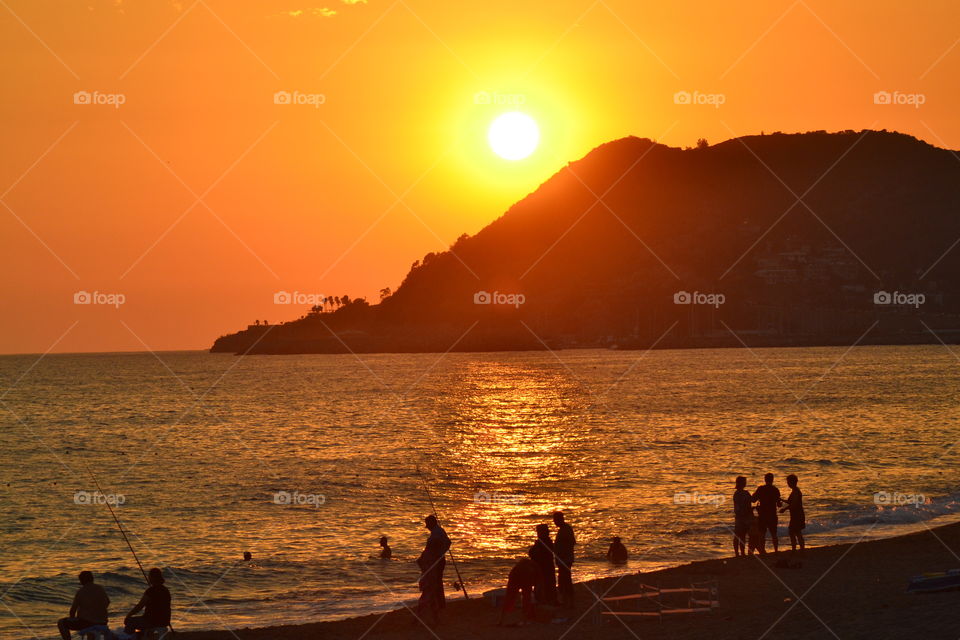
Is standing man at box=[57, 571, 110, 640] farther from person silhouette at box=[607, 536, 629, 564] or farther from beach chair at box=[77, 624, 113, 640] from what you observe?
person silhouette at box=[607, 536, 629, 564]

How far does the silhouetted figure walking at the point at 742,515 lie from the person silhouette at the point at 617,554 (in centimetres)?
423

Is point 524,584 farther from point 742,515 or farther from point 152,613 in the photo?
point 742,515

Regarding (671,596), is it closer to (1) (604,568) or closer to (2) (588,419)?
(1) (604,568)

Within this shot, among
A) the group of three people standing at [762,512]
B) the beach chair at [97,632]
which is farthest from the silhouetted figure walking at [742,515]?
the beach chair at [97,632]

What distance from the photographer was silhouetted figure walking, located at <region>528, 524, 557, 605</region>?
60.1 feet

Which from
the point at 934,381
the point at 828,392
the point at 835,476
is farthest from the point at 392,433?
the point at 934,381

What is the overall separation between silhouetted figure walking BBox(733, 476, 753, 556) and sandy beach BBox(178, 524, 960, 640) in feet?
1.45

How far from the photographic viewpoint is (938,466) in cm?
4619

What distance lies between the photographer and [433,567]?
18.6 metres

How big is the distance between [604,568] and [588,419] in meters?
61.2

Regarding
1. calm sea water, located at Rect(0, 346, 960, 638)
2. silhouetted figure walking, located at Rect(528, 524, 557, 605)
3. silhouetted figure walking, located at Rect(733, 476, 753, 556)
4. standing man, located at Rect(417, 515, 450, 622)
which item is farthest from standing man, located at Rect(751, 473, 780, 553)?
standing man, located at Rect(417, 515, 450, 622)

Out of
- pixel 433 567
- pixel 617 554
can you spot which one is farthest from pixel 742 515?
pixel 433 567

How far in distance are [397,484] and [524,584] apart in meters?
31.2

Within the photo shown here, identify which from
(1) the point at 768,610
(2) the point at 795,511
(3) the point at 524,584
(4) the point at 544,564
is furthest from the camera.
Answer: (2) the point at 795,511
